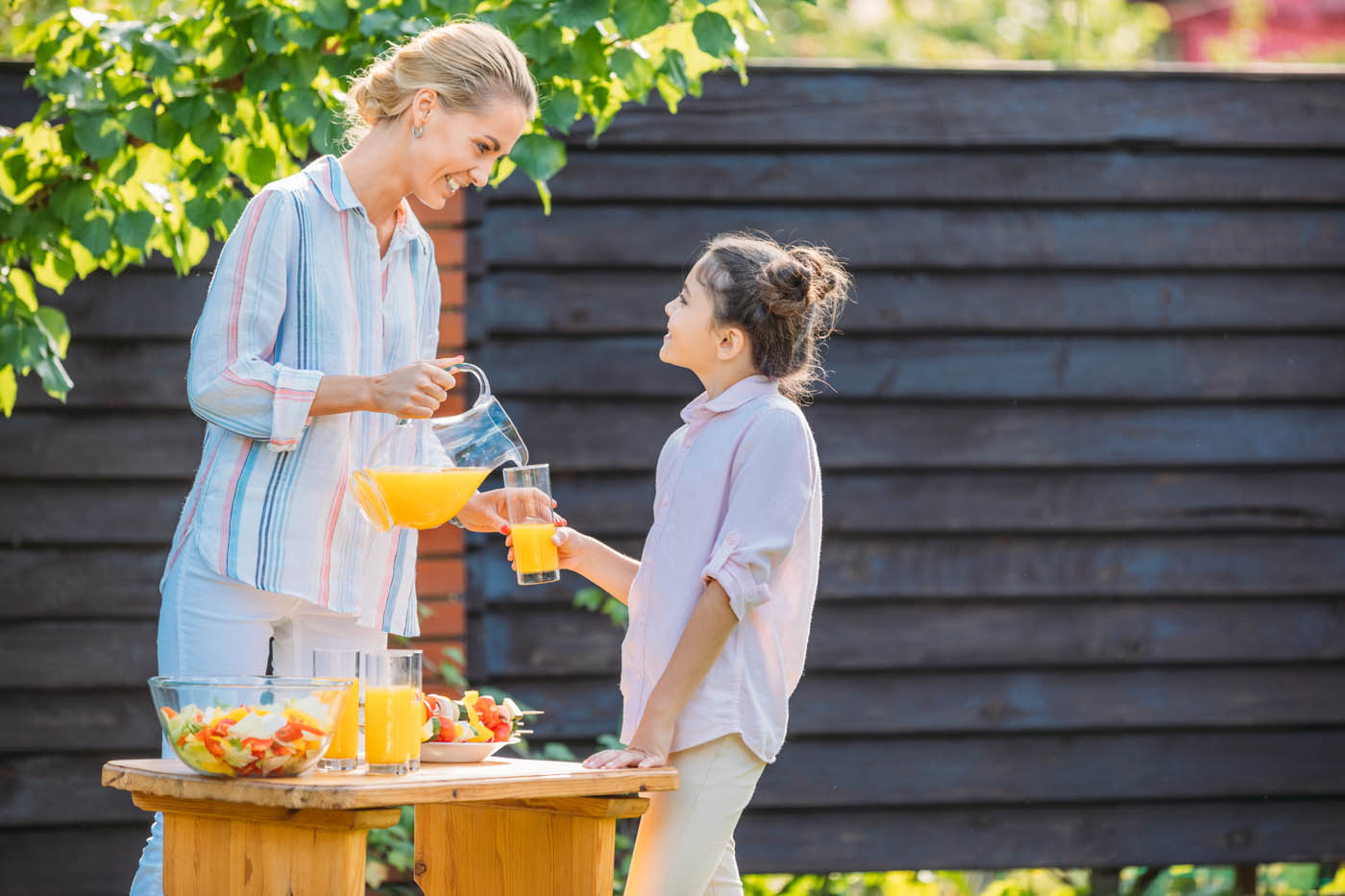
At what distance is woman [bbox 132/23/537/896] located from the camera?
87.7 inches

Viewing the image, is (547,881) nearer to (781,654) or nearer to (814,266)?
(781,654)

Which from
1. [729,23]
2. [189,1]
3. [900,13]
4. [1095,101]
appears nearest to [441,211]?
[189,1]

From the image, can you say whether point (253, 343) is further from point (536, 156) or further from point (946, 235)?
point (946, 235)

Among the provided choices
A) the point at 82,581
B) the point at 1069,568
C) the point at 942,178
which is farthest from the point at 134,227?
the point at 1069,568

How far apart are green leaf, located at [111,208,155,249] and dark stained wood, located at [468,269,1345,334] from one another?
997 mm

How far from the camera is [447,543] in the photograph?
13.1 ft

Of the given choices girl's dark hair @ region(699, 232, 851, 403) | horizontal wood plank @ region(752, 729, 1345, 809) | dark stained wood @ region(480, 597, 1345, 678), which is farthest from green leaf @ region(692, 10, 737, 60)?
horizontal wood plank @ region(752, 729, 1345, 809)

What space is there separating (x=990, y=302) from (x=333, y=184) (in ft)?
7.17

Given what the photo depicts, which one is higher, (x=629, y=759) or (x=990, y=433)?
(x=990, y=433)

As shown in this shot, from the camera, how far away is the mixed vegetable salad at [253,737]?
190 centimetres

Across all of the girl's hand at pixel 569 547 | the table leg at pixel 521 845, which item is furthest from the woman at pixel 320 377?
the table leg at pixel 521 845

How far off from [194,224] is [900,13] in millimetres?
11191

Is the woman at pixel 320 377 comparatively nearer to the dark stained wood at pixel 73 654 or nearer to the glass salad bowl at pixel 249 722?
the glass salad bowl at pixel 249 722

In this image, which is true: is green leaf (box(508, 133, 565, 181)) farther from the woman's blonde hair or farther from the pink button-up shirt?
the pink button-up shirt
